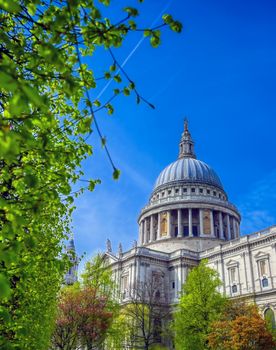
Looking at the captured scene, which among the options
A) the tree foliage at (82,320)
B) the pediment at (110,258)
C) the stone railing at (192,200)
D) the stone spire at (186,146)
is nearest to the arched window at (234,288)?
the pediment at (110,258)

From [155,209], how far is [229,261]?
27.2 metres

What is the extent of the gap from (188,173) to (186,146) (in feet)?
52.5

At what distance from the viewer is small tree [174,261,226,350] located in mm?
37812

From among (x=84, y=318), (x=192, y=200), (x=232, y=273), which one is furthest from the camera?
(x=192, y=200)

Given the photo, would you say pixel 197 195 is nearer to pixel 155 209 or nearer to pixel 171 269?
pixel 155 209

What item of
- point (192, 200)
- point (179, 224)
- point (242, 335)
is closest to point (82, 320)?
point (242, 335)

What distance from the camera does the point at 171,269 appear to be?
65.4 meters

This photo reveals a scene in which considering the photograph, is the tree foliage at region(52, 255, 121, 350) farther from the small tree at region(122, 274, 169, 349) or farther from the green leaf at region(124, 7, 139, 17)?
the green leaf at region(124, 7, 139, 17)

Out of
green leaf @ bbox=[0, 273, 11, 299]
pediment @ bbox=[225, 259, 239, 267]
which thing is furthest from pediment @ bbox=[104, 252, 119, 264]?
green leaf @ bbox=[0, 273, 11, 299]

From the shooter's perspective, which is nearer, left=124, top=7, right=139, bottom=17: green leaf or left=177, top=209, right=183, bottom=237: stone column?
left=124, top=7, right=139, bottom=17: green leaf

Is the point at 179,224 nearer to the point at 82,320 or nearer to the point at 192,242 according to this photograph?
Answer: the point at 192,242

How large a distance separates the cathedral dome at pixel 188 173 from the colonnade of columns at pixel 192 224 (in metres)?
9.76

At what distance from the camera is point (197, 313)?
39906 mm

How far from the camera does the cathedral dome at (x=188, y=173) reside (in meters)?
87.8
